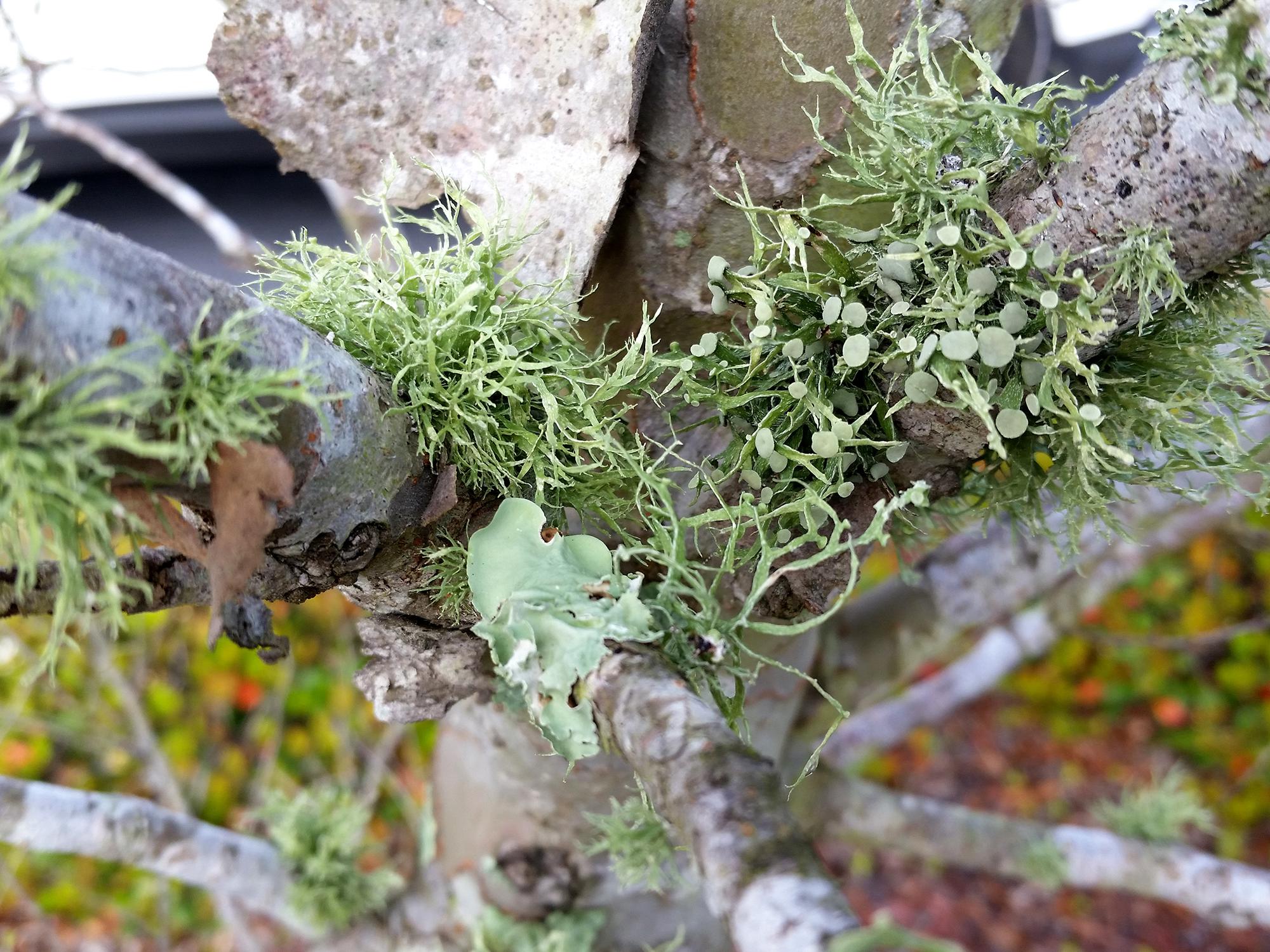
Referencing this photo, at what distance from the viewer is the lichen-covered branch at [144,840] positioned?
3.04 feet

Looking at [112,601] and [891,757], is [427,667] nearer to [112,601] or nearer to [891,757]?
[112,601]

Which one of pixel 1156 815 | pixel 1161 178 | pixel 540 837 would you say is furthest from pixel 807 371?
pixel 1156 815

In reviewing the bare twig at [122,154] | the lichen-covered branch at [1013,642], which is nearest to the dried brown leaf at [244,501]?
the bare twig at [122,154]

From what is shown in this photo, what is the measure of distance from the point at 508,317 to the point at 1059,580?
1.20 m

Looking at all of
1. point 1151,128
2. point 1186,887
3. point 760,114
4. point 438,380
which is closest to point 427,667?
point 438,380

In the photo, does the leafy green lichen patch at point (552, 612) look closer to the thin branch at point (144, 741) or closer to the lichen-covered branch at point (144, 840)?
the lichen-covered branch at point (144, 840)

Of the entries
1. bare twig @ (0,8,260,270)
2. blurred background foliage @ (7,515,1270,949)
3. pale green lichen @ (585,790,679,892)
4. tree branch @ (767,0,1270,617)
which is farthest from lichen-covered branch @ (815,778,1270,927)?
bare twig @ (0,8,260,270)

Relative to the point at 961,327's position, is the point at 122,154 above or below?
below

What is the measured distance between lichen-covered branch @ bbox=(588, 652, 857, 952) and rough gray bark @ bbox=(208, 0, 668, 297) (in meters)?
0.33

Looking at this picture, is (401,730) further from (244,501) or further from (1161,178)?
(1161,178)

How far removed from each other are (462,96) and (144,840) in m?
0.88

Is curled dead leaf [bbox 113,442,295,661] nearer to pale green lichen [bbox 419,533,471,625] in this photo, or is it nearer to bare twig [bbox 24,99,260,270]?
pale green lichen [bbox 419,533,471,625]

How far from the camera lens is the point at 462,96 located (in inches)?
27.7

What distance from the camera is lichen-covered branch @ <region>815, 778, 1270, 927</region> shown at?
1.13 metres
